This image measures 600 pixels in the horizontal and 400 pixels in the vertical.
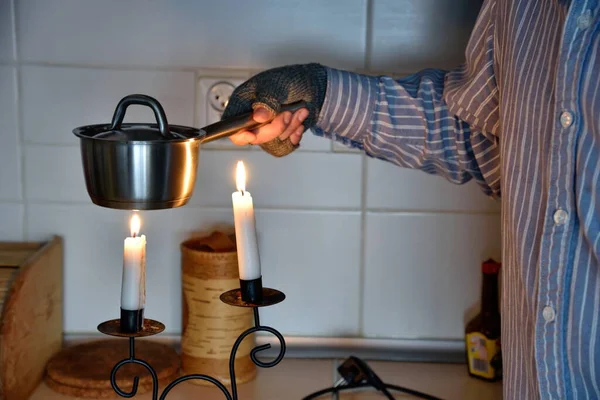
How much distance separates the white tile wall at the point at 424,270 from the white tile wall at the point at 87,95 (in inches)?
12.8

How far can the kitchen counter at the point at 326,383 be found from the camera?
3.25 ft

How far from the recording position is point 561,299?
0.60 meters

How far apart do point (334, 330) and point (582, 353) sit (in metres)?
0.56

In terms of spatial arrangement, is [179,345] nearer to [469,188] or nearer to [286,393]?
[286,393]

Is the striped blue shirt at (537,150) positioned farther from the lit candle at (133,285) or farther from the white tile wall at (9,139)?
the white tile wall at (9,139)

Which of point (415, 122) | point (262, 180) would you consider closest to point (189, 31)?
point (262, 180)

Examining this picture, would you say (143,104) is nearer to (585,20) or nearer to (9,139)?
(585,20)

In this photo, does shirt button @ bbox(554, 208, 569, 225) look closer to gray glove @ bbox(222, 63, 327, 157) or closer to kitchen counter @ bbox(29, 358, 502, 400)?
gray glove @ bbox(222, 63, 327, 157)

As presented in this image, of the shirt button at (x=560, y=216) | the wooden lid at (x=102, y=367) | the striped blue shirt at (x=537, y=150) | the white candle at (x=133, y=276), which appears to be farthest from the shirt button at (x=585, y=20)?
the wooden lid at (x=102, y=367)

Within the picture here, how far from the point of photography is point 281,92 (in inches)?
31.1

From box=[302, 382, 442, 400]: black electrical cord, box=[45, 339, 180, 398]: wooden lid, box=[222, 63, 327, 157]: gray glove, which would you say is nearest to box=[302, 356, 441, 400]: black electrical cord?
box=[302, 382, 442, 400]: black electrical cord

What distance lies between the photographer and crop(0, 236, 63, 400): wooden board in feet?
2.99

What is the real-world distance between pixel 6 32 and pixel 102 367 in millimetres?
479

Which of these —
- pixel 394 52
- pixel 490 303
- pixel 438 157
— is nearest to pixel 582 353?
pixel 438 157
